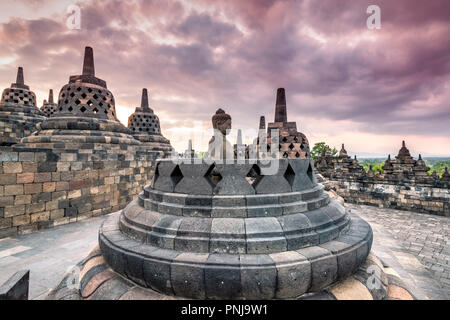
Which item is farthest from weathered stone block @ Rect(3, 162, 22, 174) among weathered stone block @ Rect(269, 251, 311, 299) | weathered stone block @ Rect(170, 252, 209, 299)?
weathered stone block @ Rect(269, 251, 311, 299)

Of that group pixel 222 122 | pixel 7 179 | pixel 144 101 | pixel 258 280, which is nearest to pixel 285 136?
pixel 222 122

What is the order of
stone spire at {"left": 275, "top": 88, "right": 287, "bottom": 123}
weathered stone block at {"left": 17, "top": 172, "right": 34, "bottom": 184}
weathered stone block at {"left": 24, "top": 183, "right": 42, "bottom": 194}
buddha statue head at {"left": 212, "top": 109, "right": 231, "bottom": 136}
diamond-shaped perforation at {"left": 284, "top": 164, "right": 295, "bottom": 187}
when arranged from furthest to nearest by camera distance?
stone spire at {"left": 275, "top": 88, "right": 287, "bottom": 123}
weathered stone block at {"left": 24, "top": 183, "right": 42, "bottom": 194}
weathered stone block at {"left": 17, "top": 172, "right": 34, "bottom": 184}
buddha statue head at {"left": 212, "top": 109, "right": 231, "bottom": 136}
diamond-shaped perforation at {"left": 284, "top": 164, "right": 295, "bottom": 187}

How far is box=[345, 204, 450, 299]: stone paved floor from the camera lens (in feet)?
13.5

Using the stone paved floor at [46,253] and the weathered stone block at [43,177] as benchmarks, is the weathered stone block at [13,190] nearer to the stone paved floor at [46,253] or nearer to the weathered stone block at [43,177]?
the weathered stone block at [43,177]

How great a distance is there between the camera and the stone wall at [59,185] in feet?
19.3

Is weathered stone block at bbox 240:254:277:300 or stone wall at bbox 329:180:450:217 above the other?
weathered stone block at bbox 240:254:277:300

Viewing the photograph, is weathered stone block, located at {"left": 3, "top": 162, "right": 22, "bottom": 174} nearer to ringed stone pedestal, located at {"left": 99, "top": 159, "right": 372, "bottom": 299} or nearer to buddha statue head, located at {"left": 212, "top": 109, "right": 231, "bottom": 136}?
ringed stone pedestal, located at {"left": 99, "top": 159, "right": 372, "bottom": 299}

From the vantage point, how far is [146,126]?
16.8 meters

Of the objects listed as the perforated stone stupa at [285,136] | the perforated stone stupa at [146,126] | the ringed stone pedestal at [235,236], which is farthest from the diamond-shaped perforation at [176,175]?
the perforated stone stupa at [146,126]

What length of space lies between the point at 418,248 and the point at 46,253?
950 cm

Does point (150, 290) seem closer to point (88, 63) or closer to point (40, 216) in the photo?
point (40, 216)

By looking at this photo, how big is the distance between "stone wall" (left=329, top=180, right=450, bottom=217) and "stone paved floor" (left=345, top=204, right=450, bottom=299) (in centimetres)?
68

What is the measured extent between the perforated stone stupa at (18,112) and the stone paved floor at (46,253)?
35.4 ft
